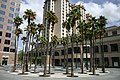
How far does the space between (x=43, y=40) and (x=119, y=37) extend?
114ft

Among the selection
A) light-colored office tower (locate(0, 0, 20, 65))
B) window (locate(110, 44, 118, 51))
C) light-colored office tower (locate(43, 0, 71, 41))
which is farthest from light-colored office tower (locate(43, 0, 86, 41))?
window (locate(110, 44, 118, 51))

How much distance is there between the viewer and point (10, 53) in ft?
281

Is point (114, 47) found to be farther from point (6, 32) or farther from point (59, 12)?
point (59, 12)

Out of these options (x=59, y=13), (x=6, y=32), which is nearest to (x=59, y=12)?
(x=59, y=13)

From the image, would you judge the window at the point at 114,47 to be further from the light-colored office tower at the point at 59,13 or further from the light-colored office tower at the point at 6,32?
the light-colored office tower at the point at 59,13

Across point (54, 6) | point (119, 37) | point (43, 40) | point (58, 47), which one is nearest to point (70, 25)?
point (43, 40)

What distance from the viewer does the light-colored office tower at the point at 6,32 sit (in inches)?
3249

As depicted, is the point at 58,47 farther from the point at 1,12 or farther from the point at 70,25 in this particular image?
the point at 70,25

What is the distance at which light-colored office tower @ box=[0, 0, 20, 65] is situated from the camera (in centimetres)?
8253

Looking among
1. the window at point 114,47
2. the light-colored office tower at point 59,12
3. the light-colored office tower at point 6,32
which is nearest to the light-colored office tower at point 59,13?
the light-colored office tower at point 59,12

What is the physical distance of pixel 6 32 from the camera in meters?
85.5

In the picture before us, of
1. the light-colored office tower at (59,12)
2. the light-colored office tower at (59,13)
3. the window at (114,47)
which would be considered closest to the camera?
the window at (114,47)

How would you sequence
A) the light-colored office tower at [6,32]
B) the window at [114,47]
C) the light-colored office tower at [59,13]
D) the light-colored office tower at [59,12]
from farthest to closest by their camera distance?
the light-colored office tower at [59,12], the light-colored office tower at [59,13], the light-colored office tower at [6,32], the window at [114,47]

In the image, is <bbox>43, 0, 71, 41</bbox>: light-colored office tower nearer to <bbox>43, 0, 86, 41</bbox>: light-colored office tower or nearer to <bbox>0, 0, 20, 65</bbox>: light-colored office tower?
<bbox>43, 0, 86, 41</bbox>: light-colored office tower
